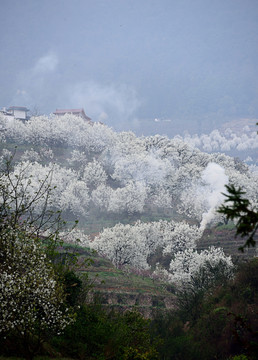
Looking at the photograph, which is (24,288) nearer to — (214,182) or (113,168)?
(113,168)

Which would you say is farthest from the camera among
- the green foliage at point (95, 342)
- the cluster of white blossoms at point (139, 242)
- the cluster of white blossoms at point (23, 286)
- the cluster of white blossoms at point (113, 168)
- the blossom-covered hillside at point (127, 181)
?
the cluster of white blossoms at point (113, 168)

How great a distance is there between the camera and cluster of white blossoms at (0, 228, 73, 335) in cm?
880

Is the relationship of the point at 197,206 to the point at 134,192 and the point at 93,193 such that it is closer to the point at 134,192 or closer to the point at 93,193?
the point at 134,192

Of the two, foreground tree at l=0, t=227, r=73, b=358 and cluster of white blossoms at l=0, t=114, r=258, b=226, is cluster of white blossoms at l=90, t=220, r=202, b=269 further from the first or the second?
foreground tree at l=0, t=227, r=73, b=358

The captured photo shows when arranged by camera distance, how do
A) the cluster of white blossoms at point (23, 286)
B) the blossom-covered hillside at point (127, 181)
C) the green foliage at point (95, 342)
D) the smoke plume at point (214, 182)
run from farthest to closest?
the smoke plume at point (214, 182), the blossom-covered hillside at point (127, 181), the green foliage at point (95, 342), the cluster of white blossoms at point (23, 286)

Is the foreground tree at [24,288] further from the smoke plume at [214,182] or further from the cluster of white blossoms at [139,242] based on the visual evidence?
the smoke plume at [214,182]

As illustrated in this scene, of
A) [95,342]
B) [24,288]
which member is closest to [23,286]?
[24,288]

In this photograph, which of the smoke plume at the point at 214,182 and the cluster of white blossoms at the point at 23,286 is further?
the smoke plume at the point at 214,182

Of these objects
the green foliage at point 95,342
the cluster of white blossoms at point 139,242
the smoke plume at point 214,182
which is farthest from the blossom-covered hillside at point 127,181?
the green foliage at point 95,342

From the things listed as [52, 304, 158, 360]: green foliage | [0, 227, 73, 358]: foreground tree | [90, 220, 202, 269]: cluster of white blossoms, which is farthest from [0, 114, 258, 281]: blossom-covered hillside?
[0, 227, 73, 358]: foreground tree

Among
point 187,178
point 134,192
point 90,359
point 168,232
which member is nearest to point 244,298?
point 90,359

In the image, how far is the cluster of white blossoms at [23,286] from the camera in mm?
8805

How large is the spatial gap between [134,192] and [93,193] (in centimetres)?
1019

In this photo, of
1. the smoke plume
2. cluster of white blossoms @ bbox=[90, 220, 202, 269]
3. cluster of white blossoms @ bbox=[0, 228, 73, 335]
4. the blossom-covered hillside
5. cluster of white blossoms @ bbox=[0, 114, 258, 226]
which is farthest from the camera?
the smoke plume
